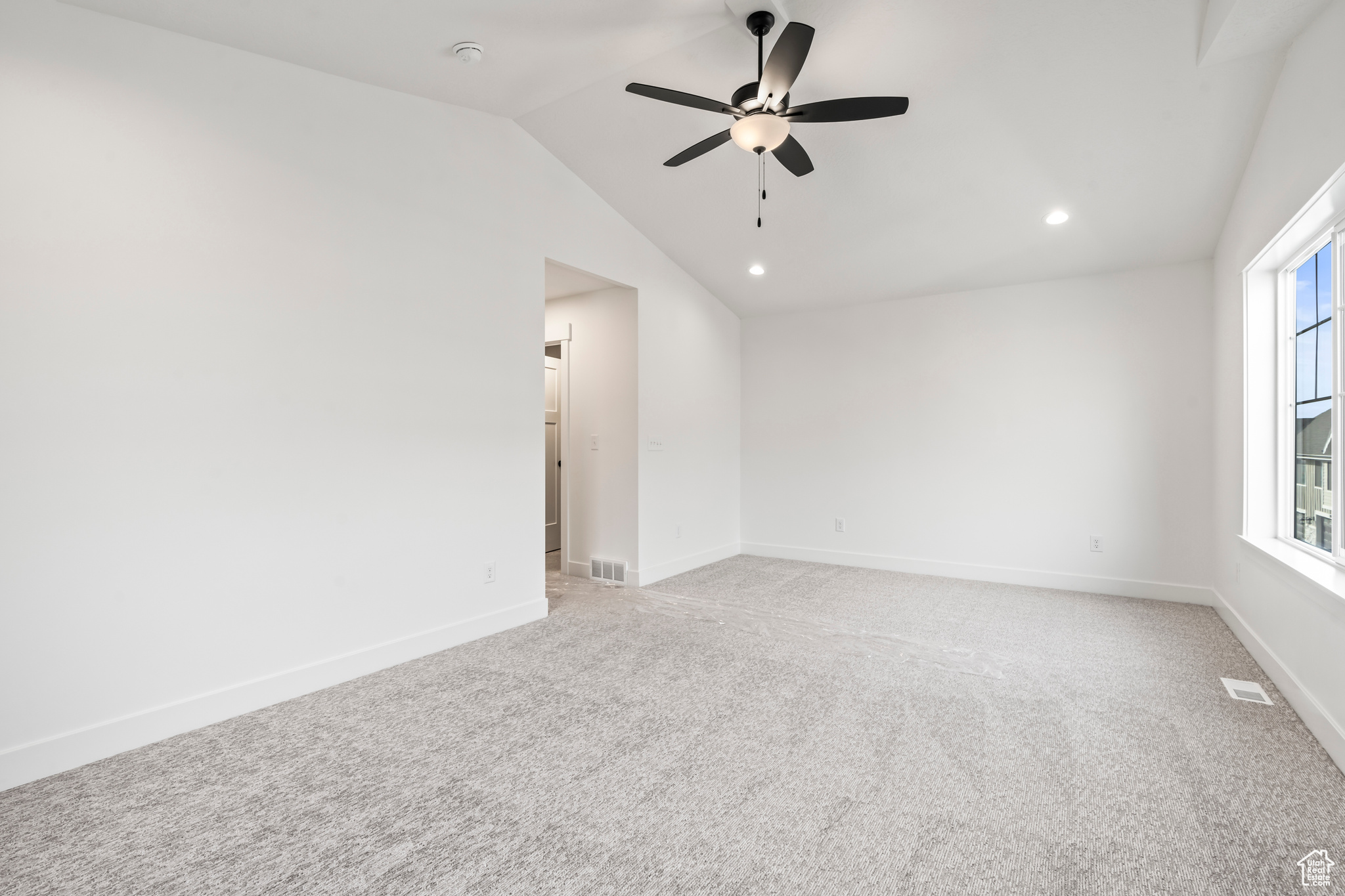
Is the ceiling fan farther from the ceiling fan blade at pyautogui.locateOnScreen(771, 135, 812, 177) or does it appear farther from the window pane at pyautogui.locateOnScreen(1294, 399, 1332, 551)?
the window pane at pyautogui.locateOnScreen(1294, 399, 1332, 551)

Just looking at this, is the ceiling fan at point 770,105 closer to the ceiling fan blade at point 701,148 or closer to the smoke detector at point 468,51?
the ceiling fan blade at point 701,148

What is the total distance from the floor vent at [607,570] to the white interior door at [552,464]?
3.59ft

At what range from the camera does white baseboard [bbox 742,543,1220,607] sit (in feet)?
14.1

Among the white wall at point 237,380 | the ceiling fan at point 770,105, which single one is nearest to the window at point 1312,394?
the ceiling fan at point 770,105

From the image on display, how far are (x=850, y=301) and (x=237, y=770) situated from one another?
5.11m

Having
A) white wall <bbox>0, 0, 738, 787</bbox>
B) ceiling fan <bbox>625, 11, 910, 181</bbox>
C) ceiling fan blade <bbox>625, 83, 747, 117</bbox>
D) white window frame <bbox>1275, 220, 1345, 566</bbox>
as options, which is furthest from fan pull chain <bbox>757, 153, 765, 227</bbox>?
white window frame <bbox>1275, 220, 1345, 566</bbox>

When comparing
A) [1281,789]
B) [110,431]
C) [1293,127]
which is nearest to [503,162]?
[110,431]

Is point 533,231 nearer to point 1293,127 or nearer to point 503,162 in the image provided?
point 503,162

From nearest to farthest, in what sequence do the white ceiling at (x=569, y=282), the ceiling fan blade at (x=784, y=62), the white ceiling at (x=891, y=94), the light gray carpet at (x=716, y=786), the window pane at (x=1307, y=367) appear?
1. the light gray carpet at (x=716, y=786)
2. the ceiling fan blade at (x=784, y=62)
3. the white ceiling at (x=891, y=94)
4. the window pane at (x=1307, y=367)
5. the white ceiling at (x=569, y=282)

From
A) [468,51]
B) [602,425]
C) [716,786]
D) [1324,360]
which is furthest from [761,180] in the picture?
[716,786]

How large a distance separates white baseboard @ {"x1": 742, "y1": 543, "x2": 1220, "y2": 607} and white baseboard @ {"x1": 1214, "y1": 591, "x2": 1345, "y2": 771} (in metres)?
0.67

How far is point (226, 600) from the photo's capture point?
8.49 ft

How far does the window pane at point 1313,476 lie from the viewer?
2793 millimetres

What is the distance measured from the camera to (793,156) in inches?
112
